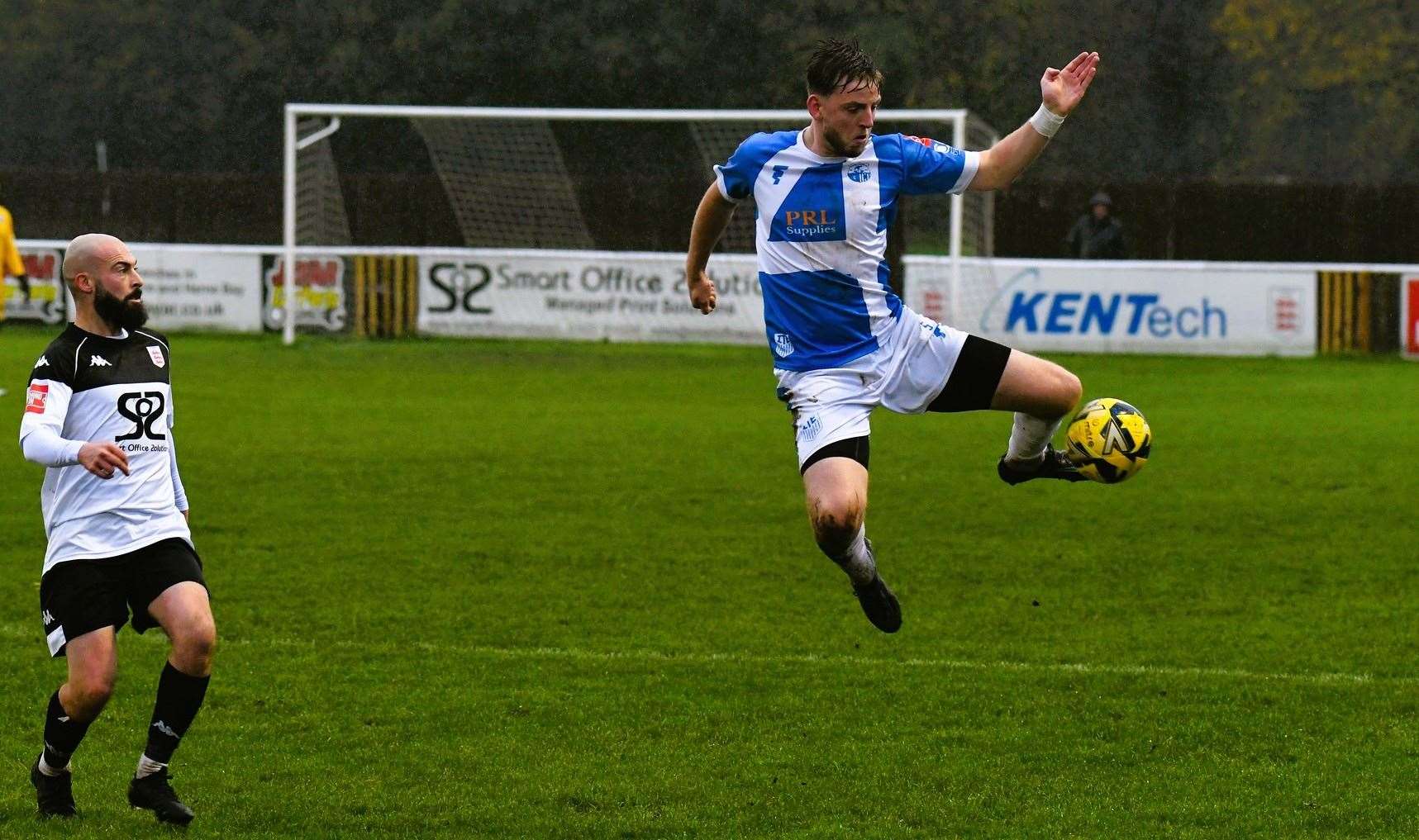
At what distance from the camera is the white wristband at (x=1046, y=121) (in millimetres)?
6488

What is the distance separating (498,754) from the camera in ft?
22.2

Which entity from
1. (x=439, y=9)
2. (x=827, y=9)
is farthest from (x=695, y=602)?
(x=439, y=9)

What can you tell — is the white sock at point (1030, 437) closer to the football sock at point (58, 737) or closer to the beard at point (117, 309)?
the beard at point (117, 309)

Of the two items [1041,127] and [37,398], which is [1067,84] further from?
[37,398]

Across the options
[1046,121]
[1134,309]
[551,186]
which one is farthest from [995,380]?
[551,186]

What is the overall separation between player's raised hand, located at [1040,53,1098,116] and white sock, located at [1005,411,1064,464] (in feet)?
3.90

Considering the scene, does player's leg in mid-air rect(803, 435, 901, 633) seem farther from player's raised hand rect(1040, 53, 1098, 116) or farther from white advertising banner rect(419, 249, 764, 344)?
Result: white advertising banner rect(419, 249, 764, 344)

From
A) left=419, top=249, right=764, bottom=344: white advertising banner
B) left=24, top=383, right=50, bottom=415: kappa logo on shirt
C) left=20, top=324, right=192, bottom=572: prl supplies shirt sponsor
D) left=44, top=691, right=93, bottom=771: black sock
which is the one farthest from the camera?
left=419, top=249, right=764, bottom=344: white advertising banner

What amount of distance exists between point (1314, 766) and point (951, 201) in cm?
1656

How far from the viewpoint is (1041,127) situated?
6.56 metres

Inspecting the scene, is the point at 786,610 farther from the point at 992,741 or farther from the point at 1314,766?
the point at 1314,766

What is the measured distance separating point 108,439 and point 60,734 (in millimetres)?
943

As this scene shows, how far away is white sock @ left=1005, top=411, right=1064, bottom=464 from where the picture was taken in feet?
23.1

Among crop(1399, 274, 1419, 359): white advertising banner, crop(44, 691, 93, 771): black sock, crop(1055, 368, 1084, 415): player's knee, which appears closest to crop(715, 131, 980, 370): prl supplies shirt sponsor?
crop(1055, 368, 1084, 415): player's knee
